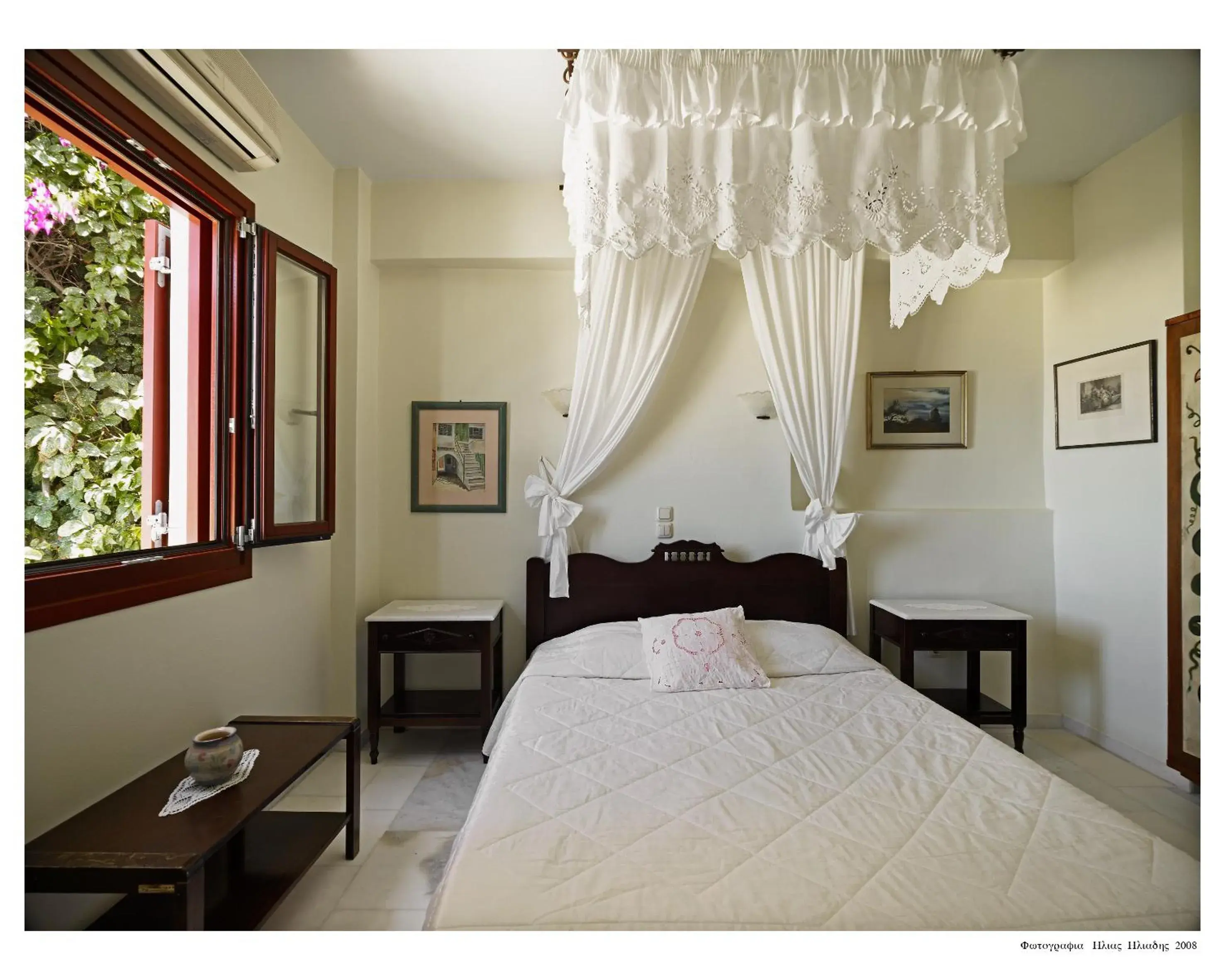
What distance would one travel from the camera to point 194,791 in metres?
1.55

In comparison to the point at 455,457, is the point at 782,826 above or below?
below

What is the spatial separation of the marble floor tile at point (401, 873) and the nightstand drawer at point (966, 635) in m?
2.23

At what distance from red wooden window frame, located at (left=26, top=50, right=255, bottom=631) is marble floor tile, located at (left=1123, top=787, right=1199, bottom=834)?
142 inches

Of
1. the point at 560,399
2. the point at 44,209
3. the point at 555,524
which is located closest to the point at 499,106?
the point at 560,399

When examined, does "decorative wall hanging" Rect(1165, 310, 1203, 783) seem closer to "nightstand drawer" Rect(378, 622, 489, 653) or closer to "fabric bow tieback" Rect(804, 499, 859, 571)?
"fabric bow tieback" Rect(804, 499, 859, 571)

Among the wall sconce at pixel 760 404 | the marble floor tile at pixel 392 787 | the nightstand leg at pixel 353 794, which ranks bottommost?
the marble floor tile at pixel 392 787

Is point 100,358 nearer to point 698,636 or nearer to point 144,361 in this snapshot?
point 144,361

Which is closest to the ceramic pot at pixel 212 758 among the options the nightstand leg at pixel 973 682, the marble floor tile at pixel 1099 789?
the marble floor tile at pixel 1099 789

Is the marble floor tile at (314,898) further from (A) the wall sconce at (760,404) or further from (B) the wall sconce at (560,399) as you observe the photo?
(A) the wall sconce at (760,404)

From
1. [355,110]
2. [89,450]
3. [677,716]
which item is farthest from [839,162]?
[89,450]

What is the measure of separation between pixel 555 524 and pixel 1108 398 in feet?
9.00

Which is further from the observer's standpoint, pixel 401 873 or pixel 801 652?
pixel 801 652

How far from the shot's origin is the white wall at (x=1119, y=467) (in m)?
2.64

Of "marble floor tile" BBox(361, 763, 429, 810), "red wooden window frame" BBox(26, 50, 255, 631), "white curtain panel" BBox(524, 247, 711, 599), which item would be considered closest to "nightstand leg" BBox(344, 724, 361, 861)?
"marble floor tile" BBox(361, 763, 429, 810)
